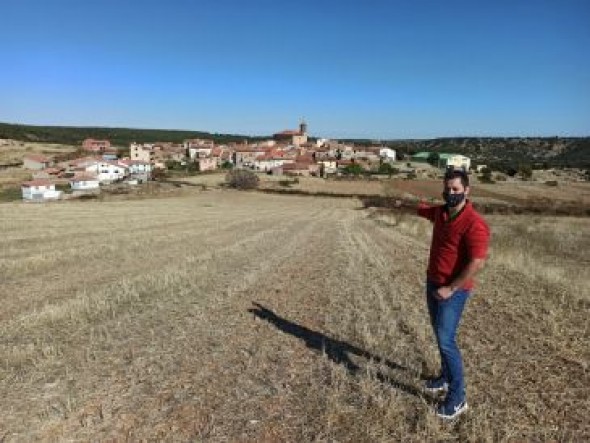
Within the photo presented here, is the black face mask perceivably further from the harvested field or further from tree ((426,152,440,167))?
tree ((426,152,440,167))

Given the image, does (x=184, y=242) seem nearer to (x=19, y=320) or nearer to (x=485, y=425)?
(x=19, y=320)

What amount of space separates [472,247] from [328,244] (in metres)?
19.2

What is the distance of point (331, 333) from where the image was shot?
10.6 meters

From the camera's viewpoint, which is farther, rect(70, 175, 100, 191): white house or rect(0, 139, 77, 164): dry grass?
rect(0, 139, 77, 164): dry grass

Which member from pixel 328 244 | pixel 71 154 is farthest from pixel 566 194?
pixel 71 154

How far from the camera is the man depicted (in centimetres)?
661

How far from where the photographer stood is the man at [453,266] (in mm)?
6609

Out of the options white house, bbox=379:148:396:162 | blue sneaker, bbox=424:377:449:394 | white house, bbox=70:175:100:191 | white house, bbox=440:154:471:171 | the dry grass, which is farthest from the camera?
white house, bbox=379:148:396:162

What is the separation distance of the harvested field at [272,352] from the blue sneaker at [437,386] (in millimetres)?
189

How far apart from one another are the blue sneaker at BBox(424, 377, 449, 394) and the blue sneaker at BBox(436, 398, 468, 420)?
0.67m

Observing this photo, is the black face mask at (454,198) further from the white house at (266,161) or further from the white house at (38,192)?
the white house at (266,161)

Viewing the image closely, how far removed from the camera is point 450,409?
22.6 feet

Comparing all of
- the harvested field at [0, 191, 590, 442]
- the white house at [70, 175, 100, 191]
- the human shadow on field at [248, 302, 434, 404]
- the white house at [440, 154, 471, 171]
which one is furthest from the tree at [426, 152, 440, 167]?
the white house at [440, 154, 471, 171]

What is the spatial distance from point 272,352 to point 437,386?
2.69m
